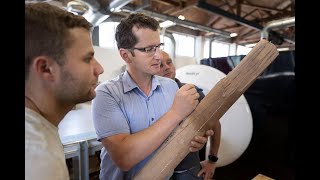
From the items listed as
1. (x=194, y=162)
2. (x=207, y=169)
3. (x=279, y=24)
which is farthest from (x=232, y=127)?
(x=279, y=24)

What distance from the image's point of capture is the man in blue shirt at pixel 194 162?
89 centimetres

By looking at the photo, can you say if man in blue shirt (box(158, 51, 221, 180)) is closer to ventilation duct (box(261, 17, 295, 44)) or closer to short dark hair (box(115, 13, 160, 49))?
short dark hair (box(115, 13, 160, 49))

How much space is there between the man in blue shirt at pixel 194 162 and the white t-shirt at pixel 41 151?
60 centimetres

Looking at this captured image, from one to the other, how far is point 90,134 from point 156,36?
3.50ft

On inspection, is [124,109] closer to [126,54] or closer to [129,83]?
[129,83]

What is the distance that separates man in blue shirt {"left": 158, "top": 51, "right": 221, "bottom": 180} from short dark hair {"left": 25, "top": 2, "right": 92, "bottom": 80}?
0.67m

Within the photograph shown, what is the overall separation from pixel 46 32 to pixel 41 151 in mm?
213

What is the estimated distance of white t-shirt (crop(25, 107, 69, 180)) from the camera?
0.32 m

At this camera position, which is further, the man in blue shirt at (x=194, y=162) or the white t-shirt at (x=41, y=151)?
the man in blue shirt at (x=194, y=162)

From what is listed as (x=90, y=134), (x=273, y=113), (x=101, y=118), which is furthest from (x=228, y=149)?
(x=101, y=118)

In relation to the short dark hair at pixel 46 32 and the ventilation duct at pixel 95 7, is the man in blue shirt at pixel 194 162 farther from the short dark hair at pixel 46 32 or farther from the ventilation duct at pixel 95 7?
the ventilation duct at pixel 95 7

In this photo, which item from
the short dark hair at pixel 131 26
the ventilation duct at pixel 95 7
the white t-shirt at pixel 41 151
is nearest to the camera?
the white t-shirt at pixel 41 151

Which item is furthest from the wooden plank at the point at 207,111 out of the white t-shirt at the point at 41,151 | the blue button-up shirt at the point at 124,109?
the white t-shirt at the point at 41,151
